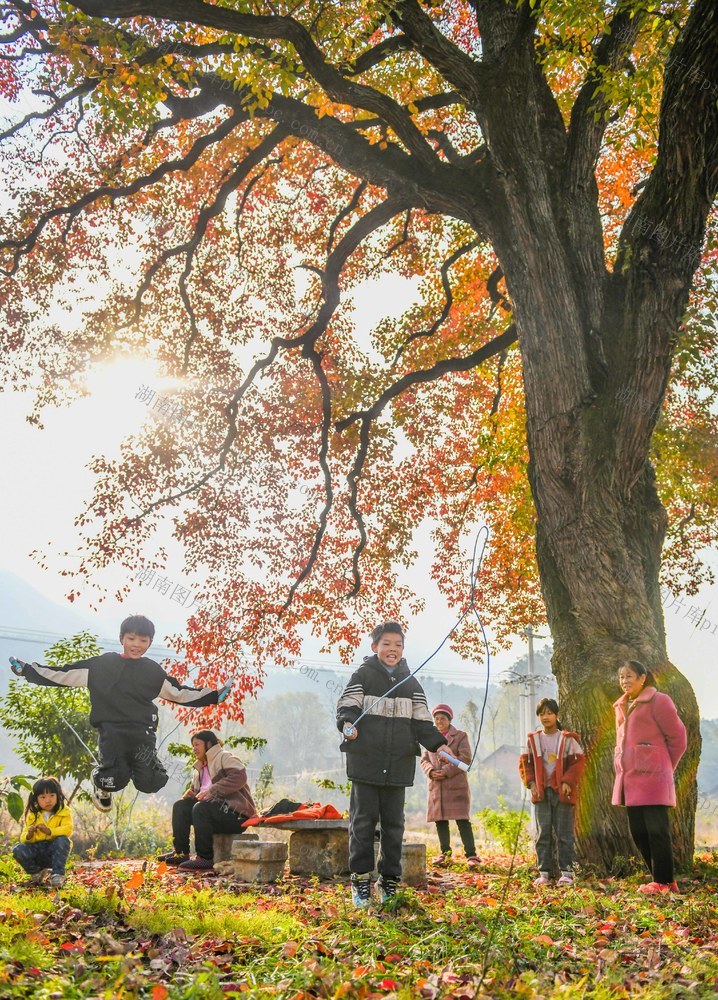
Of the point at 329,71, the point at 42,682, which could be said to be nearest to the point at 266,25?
the point at 329,71

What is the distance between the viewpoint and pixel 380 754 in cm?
540

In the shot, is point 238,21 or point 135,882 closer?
point 135,882

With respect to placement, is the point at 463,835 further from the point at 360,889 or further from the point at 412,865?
the point at 360,889

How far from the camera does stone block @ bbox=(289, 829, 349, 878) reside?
22.3 feet

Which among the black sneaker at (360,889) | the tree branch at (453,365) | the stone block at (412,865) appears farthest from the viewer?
the tree branch at (453,365)

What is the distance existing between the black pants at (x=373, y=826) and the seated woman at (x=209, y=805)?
2.43 m

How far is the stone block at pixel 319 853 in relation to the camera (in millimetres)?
6809

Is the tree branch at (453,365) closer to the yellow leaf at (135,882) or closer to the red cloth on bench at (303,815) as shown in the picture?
the red cloth on bench at (303,815)

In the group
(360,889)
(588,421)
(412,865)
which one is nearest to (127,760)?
(360,889)

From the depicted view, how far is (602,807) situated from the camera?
676 centimetres

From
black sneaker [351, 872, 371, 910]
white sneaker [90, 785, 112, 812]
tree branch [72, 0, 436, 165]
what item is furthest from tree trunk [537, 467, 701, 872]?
tree branch [72, 0, 436, 165]

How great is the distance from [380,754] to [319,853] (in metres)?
2.04

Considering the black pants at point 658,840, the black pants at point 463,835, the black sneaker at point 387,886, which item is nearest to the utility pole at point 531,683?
the black pants at point 463,835

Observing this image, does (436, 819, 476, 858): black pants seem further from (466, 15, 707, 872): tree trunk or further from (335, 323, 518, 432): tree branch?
(335, 323, 518, 432): tree branch
